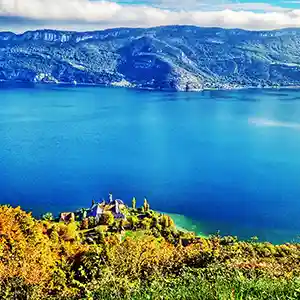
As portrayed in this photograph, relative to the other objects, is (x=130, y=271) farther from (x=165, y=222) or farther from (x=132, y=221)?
(x=165, y=222)

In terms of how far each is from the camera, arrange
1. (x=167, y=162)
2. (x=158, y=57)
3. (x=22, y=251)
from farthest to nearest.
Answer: (x=158, y=57) → (x=167, y=162) → (x=22, y=251)

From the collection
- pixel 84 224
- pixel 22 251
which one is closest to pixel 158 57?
pixel 84 224

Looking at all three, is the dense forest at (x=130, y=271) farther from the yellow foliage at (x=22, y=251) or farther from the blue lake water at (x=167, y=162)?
the blue lake water at (x=167, y=162)

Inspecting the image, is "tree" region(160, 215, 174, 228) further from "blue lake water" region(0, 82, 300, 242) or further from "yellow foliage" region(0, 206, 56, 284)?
"yellow foliage" region(0, 206, 56, 284)

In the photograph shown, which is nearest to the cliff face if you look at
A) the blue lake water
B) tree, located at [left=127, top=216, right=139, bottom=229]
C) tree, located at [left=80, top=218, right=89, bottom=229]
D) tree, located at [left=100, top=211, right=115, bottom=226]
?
the blue lake water

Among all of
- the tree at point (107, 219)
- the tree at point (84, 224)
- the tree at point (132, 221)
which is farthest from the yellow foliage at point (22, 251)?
the tree at point (132, 221)
